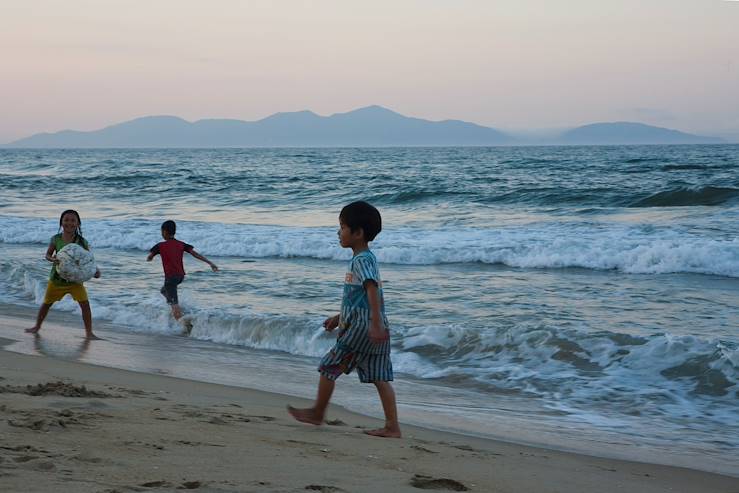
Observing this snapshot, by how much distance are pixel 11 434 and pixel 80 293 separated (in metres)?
5.40

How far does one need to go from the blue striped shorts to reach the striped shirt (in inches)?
1.2

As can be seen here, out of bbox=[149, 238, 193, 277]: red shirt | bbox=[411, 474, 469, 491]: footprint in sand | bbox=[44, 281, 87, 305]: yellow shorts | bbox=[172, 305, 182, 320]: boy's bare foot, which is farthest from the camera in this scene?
bbox=[149, 238, 193, 277]: red shirt

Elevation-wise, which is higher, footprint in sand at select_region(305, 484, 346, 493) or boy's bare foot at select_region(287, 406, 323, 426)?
footprint in sand at select_region(305, 484, 346, 493)

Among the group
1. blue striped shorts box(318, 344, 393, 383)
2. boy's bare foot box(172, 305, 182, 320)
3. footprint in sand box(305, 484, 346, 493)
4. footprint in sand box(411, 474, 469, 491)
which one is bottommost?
boy's bare foot box(172, 305, 182, 320)

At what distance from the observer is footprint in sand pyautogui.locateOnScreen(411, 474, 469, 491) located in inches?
140

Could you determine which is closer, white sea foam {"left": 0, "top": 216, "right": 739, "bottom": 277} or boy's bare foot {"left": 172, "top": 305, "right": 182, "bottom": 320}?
boy's bare foot {"left": 172, "top": 305, "right": 182, "bottom": 320}

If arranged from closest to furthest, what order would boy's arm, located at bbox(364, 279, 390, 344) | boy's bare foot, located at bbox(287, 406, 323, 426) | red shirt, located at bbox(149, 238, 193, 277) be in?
boy's arm, located at bbox(364, 279, 390, 344) → boy's bare foot, located at bbox(287, 406, 323, 426) → red shirt, located at bbox(149, 238, 193, 277)

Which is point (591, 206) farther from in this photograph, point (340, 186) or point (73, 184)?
point (73, 184)

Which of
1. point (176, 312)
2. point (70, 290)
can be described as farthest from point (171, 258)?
point (70, 290)

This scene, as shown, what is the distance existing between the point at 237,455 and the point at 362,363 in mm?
1202

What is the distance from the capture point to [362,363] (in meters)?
4.76

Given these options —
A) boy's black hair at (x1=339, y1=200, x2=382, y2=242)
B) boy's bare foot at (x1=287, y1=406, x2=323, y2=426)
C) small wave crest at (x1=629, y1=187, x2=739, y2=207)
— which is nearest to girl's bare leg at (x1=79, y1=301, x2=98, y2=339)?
boy's bare foot at (x1=287, y1=406, x2=323, y2=426)

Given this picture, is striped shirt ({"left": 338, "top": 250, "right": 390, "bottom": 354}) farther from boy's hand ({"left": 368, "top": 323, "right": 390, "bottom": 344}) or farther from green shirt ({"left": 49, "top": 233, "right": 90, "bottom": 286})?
green shirt ({"left": 49, "top": 233, "right": 90, "bottom": 286})

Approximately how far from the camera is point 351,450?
4.12m
